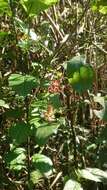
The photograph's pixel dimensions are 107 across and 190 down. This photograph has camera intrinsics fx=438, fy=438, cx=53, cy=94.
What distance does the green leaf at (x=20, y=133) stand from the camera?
62.1 inches

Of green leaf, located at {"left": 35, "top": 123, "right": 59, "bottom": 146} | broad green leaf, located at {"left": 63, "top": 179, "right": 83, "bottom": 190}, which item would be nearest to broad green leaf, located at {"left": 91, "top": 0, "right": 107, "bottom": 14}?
green leaf, located at {"left": 35, "top": 123, "right": 59, "bottom": 146}

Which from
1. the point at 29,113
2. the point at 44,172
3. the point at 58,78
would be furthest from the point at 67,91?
the point at 44,172

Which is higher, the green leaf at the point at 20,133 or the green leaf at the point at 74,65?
the green leaf at the point at 74,65

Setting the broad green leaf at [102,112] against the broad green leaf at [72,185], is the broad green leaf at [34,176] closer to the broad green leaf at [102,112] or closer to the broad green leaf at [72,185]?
the broad green leaf at [72,185]

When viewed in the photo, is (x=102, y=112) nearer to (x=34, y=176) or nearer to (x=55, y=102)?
(x=55, y=102)

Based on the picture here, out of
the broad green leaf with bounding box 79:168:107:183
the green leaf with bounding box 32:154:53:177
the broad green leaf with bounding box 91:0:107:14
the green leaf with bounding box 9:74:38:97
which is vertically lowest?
the broad green leaf with bounding box 79:168:107:183

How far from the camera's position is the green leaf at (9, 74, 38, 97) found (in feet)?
4.74

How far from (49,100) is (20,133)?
165 millimetres

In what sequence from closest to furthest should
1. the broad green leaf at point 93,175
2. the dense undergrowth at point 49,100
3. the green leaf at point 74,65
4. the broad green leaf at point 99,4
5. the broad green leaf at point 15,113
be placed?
the green leaf at point 74,65
the dense undergrowth at point 49,100
the broad green leaf at point 93,175
the broad green leaf at point 15,113
the broad green leaf at point 99,4

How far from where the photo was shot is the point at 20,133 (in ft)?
5.24

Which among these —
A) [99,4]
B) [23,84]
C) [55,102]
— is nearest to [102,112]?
[55,102]

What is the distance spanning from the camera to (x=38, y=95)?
184cm

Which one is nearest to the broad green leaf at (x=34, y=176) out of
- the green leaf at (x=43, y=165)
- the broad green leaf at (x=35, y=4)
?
the green leaf at (x=43, y=165)

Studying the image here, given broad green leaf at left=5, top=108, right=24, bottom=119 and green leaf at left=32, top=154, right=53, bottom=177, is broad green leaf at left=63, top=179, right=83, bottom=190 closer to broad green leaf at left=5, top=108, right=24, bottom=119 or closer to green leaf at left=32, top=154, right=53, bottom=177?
green leaf at left=32, top=154, right=53, bottom=177
